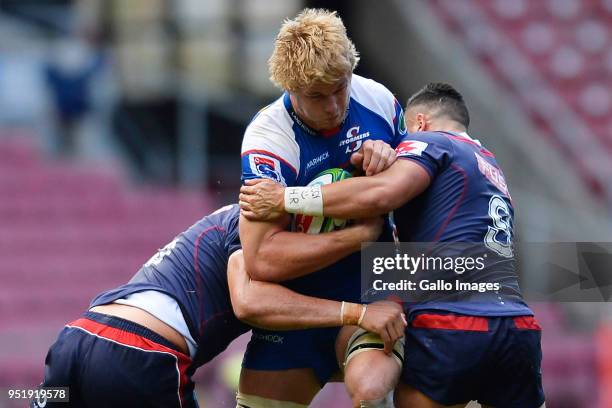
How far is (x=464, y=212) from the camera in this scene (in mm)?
5668

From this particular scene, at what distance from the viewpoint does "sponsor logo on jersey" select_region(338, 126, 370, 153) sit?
5863mm

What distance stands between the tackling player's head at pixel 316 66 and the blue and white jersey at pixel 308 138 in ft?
0.33

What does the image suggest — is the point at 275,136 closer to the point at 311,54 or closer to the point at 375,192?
the point at 311,54

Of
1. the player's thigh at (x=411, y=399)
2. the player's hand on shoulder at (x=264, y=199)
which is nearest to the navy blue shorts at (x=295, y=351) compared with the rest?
the player's thigh at (x=411, y=399)

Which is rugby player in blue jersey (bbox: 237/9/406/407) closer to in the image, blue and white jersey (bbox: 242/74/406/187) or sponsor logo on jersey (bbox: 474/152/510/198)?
blue and white jersey (bbox: 242/74/406/187)

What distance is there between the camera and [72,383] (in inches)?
228

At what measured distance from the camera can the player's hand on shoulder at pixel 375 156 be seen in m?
5.62

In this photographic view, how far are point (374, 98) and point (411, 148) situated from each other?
42cm

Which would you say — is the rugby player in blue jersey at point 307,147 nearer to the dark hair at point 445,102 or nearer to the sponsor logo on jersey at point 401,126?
the sponsor logo on jersey at point 401,126

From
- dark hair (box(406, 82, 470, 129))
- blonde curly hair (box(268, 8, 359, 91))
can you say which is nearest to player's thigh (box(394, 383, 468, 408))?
dark hair (box(406, 82, 470, 129))

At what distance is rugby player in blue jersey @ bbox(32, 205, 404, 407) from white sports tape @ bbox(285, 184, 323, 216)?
0.15 metres

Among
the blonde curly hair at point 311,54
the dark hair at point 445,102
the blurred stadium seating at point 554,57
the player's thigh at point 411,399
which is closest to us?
the blonde curly hair at point 311,54

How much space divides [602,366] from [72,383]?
6884 mm

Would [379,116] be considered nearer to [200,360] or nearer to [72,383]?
[200,360]
